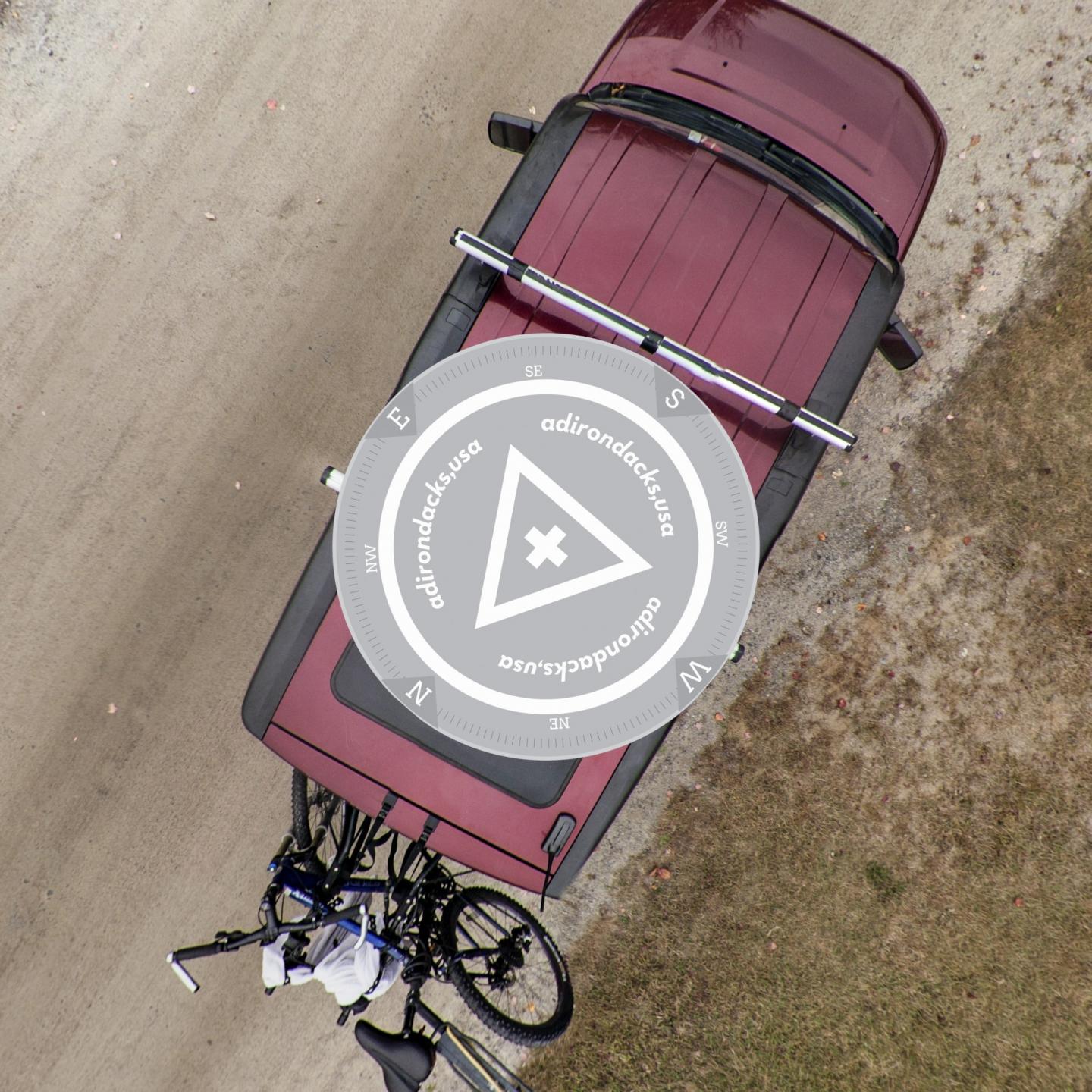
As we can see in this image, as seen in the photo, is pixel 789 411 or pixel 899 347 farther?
pixel 899 347

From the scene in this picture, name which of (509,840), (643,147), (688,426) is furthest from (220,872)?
(643,147)

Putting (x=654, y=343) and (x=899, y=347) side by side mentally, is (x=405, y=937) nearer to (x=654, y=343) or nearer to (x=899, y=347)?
(x=654, y=343)

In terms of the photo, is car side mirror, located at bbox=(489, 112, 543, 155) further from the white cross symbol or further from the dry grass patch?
the dry grass patch

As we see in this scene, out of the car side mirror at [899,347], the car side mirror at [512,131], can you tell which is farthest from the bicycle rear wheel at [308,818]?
the car side mirror at [899,347]

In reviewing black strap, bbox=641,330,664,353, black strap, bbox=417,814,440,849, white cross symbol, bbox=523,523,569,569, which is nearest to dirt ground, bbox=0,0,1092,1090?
black strap, bbox=417,814,440,849

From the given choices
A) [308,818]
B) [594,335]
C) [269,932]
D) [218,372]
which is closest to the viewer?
[594,335]

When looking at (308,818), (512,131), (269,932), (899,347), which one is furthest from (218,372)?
(899,347)

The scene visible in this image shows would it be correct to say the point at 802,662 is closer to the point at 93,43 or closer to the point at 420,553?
the point at 420,553
